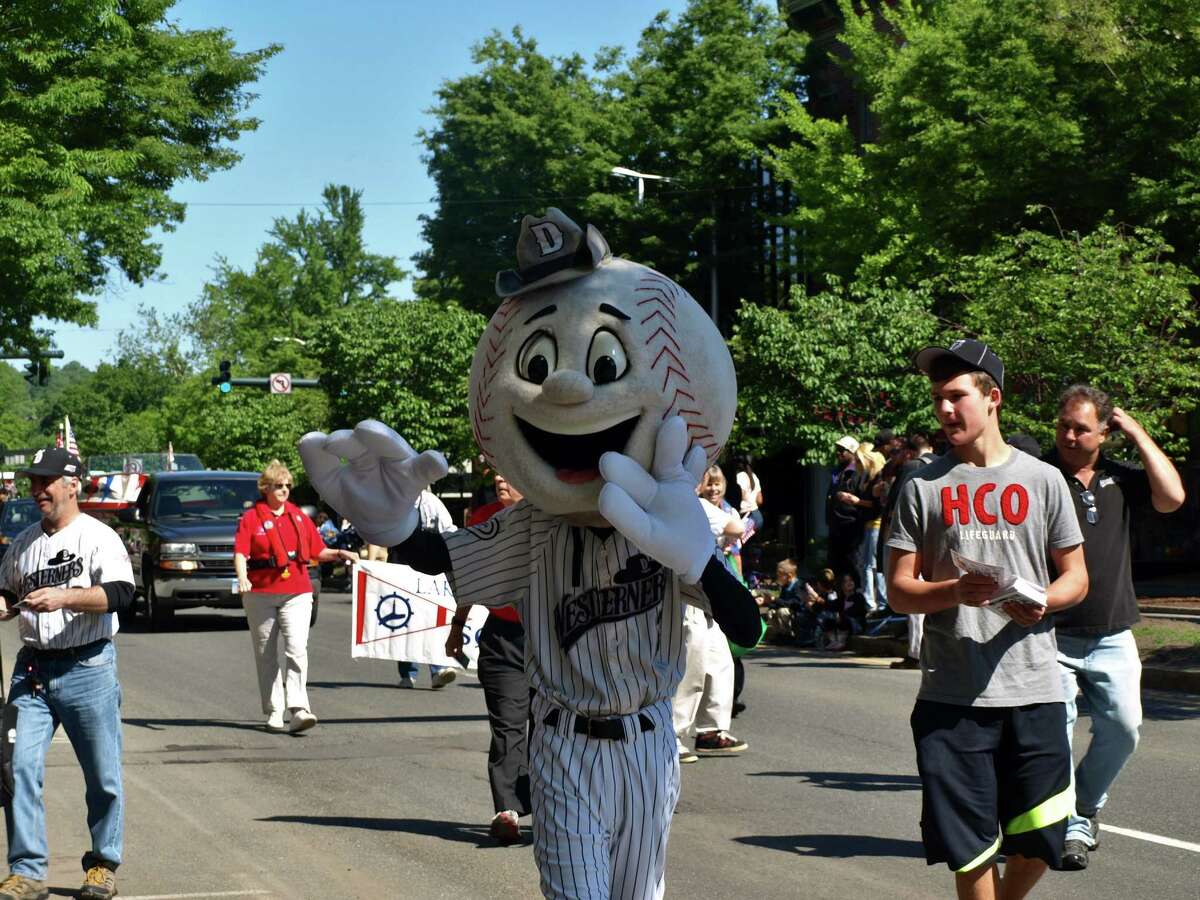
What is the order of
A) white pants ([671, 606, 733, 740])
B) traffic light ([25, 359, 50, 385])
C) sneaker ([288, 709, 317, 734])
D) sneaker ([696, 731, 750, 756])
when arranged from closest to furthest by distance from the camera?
white pants ([671, 606, 733, 740]) < sneaker ([696, 731, 750, 756]) < sneaker ([288, 709, 317, 734]) < traffic light ([25, 359, 50, 385])

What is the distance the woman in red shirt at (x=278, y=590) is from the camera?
11.7 metres

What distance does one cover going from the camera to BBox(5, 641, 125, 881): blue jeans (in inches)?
262

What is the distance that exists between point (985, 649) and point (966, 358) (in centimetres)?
91

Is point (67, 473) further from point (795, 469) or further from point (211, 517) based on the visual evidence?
point (795, 469)

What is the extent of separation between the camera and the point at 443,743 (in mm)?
10992

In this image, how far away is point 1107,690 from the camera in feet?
22.2

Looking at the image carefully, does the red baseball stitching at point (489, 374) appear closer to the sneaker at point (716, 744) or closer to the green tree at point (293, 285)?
the sneaker at point (716, 744)

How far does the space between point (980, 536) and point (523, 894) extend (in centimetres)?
268

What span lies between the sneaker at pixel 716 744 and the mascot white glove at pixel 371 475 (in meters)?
6.18

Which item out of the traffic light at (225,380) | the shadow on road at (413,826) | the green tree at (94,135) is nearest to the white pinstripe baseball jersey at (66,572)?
the shadow on road at (413,826)

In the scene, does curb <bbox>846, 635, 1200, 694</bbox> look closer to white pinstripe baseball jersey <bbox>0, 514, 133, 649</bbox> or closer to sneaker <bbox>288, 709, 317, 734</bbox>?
sneaker <bbox>288, 709, 317, 734</bbox>

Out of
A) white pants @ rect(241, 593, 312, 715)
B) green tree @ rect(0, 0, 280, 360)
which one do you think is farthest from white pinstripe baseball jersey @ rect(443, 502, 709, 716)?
green tree @ rect(0, 0, 280, 360)

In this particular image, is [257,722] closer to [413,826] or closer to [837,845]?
[413,826]

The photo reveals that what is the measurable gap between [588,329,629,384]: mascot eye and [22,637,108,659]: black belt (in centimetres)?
340
